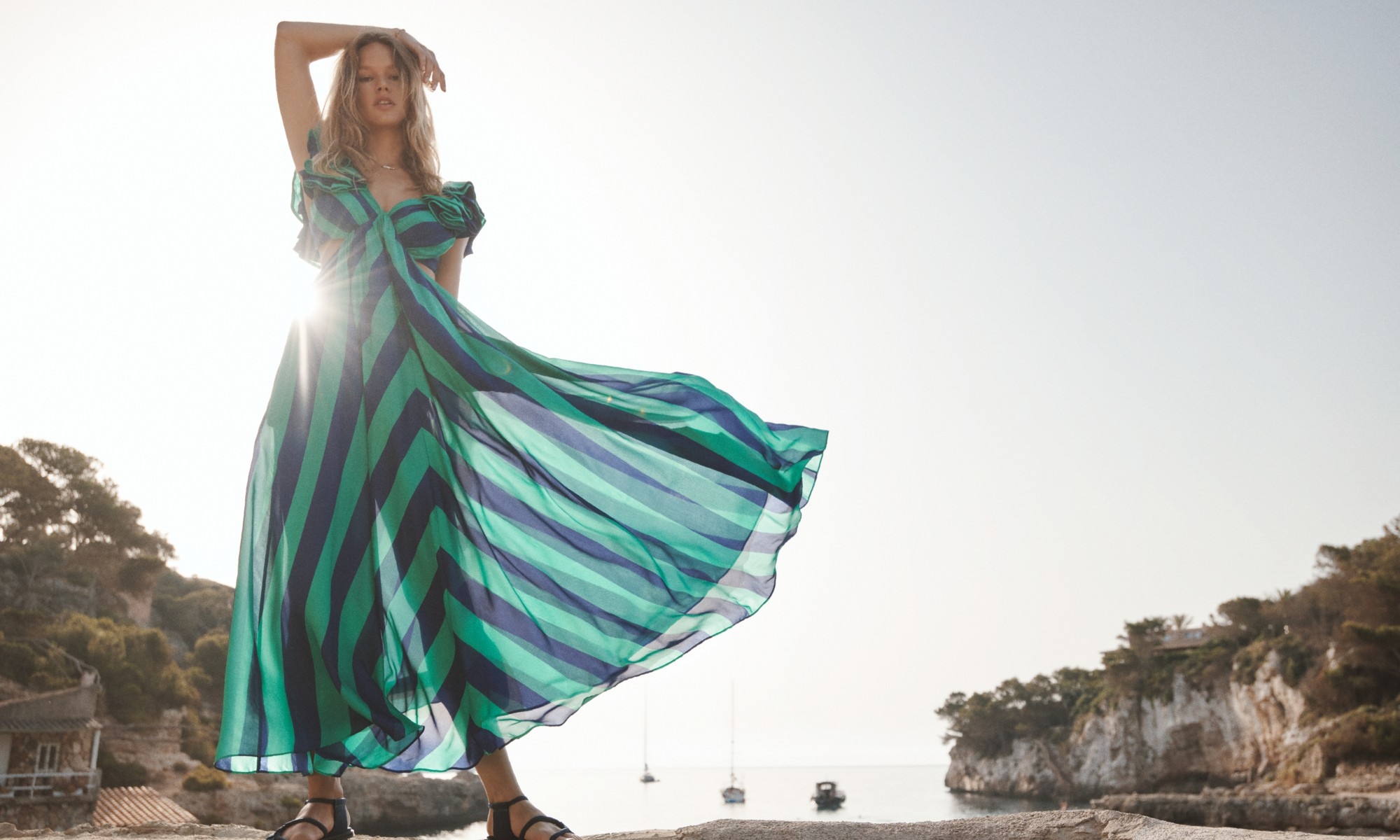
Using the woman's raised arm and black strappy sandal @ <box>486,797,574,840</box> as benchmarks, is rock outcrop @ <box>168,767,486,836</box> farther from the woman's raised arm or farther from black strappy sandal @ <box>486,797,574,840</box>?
black strappy sandal @ <box>486,797,574,840</box>

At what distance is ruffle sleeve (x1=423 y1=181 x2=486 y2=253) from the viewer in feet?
8.42

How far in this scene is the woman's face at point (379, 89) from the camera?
8.63 feet

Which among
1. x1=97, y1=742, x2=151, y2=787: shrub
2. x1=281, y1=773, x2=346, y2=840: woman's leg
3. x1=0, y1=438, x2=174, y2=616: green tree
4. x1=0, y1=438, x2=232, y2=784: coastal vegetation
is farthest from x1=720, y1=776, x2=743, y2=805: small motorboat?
x1=281, y1=773, x2=346, y2=840: woman's leg

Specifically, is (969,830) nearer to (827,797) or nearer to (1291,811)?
(1291,811)

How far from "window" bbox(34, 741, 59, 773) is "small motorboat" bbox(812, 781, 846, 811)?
54.5 metres

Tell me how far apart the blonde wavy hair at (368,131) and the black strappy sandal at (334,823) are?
1.65 metres

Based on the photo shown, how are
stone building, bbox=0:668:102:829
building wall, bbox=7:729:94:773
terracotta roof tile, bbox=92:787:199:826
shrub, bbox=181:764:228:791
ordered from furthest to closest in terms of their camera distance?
shrub, bbox=181:764:228:791, building wall, bbox=7:729:94:773, terracotta roof tile, bbox=92:787:199:826, stone building, bbox=0:668:102:829

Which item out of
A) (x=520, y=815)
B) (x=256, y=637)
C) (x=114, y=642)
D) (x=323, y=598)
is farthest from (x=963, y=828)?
(x=114, y=642)

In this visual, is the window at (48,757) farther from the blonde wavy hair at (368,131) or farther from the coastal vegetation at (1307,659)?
the coastal vegetation at (1307,659)

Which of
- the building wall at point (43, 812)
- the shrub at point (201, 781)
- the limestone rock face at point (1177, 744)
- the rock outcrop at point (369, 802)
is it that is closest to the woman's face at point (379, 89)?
the building wall at point (43, 812)

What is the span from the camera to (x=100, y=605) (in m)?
39.2

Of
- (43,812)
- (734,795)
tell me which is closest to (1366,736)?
(43,812)

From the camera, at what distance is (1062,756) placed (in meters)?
66.7

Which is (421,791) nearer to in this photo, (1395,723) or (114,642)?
(114,642)
